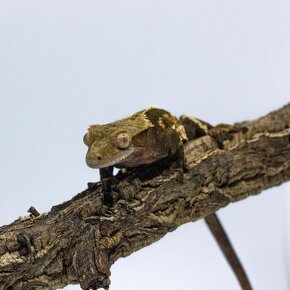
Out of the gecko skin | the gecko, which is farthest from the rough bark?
the gecko skin

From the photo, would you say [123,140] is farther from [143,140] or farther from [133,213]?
[133,213]

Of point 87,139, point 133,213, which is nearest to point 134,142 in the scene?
point 87,139

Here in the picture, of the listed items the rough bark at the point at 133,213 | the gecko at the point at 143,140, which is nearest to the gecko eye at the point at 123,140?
the gecko at the point at 143,140

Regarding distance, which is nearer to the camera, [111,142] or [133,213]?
[111,142]

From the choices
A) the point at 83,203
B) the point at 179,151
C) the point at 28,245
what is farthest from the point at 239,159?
the point at 28,245

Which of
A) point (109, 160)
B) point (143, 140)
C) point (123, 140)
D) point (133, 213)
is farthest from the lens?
point (143, 140)

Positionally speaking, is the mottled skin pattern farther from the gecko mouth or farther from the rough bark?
the rough bark

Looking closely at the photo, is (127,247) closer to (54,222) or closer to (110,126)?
(54,222)
